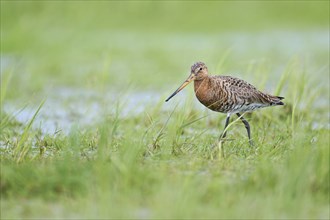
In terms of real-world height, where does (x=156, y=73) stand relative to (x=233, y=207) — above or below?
above

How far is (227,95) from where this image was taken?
21.4 feet

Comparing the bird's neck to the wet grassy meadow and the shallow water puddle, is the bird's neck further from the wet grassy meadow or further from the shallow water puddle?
the shallow water puddle

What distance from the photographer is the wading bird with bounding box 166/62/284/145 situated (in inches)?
256

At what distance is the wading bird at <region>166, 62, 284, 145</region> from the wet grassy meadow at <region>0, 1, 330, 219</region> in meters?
0.23

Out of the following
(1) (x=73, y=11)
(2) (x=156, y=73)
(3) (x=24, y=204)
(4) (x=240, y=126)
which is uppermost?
(1) (x=73, y=11)

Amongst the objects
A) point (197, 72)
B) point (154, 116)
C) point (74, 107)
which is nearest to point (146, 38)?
point (74, 107)

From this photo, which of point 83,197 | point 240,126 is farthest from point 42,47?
point 83,197

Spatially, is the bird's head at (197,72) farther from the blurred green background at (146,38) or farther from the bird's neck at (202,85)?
the blurred green background at (146,38)

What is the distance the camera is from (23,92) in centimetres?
919

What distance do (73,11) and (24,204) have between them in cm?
905

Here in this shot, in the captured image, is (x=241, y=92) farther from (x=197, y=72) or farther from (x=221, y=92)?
(x=197, y=72)

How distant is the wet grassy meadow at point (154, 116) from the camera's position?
4.63m

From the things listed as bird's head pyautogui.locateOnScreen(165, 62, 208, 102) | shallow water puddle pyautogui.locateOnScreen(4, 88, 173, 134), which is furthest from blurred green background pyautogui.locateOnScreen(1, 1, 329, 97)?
bird's head pyautogui.locateOnScreen(165, 62, 208, 102)

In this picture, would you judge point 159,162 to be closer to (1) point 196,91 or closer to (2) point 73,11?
(1) point 196,91
